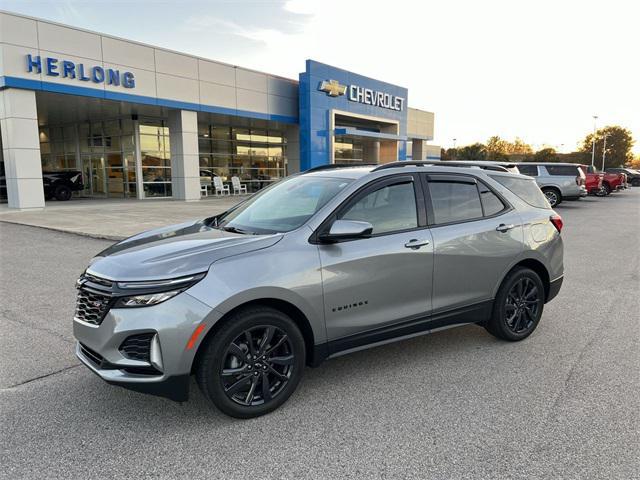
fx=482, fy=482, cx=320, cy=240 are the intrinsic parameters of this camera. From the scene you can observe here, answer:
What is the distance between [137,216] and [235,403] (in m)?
13.5

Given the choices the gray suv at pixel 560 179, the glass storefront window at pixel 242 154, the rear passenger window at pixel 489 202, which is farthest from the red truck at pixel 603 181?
the rear passenger window at pixel 489 202

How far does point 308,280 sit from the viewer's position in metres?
3.40

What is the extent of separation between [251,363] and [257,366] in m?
0.05

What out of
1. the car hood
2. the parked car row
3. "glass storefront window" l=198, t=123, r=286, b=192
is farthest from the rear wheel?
the car hood

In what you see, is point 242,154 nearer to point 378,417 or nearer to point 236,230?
point 236,230

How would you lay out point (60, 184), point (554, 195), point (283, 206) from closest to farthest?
point (283, 206) → point (554, 195) → point (60, 184)

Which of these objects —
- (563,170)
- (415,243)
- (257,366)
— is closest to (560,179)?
(563,170)

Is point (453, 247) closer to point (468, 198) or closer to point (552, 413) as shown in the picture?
point (468, 198)

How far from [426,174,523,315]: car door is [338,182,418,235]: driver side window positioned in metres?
0.21

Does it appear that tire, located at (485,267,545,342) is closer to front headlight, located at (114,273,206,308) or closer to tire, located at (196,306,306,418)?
tire, located at (196,306,306,418)

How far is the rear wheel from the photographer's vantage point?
2397cm

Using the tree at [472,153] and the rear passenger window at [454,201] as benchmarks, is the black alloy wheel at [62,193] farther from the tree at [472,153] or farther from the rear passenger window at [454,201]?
the tree at [472,153]

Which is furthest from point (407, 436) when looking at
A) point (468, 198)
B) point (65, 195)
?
point (65, 195)

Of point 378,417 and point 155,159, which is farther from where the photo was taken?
point 155,159
